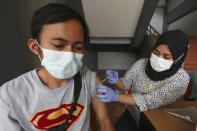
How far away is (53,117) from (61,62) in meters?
0.32

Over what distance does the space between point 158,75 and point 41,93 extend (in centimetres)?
97

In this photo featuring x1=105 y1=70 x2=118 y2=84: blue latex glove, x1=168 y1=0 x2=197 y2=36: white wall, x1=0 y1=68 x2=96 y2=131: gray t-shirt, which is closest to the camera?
x1=0 y1=68 x2=96 y2=131: gray t-shirt

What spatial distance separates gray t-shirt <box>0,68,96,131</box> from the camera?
2.19 feet

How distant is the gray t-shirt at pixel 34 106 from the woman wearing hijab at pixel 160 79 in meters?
0.24

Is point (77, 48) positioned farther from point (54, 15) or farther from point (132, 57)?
point (132, 57)

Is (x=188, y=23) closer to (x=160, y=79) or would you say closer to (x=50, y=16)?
(x=160, y=79)

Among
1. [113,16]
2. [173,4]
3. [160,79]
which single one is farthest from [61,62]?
[173,4]

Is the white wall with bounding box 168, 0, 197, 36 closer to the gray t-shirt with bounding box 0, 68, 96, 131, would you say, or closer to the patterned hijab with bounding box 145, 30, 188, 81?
the patterned hijab with bounding box 145, 30, 188, 81

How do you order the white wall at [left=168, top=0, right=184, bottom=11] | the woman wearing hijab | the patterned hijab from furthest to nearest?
the white wall at [left=168, top=0, right=184, bottom=11], the patterned hijab, the woman wearing hijab

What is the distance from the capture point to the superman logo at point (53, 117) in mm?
722

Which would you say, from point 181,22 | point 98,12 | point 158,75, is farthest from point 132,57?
point 158,75

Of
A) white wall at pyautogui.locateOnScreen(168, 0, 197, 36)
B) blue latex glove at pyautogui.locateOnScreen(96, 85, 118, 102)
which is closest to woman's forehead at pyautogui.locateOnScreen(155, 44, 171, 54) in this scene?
blue latex glove at pyautogui.locateOnScreen(96, 85, 118, 102)

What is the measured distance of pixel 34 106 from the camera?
0.72 meters

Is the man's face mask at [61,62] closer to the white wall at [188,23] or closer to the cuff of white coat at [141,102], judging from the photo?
the cuff of white coat at [141,102]
